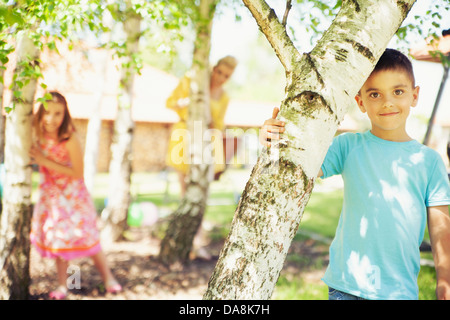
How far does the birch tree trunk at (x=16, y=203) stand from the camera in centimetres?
288

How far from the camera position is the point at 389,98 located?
1846mm

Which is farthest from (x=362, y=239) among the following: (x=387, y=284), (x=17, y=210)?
(x=17, y=210)

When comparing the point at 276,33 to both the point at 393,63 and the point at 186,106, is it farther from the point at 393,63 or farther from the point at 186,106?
the point at 186,106

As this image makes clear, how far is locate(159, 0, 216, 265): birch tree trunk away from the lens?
4.63 m

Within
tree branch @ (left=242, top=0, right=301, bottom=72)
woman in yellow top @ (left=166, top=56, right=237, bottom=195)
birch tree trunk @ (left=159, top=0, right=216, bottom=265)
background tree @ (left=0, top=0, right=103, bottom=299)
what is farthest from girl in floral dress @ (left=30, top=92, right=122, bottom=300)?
tree branch @ (left=242, top=0, right=301, bottom=72)

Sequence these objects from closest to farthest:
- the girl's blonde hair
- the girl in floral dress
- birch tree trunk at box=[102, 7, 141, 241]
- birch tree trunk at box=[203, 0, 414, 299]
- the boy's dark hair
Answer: birch tree trunk at box=[203, 0, 414, 299], the boy's dark hair, the girl's blonde hair, the girl in floral dress, birch tree trunk at box=[102, 7, 141, 241]

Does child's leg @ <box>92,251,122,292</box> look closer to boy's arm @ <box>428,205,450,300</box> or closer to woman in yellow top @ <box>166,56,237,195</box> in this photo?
woman in yellow top @ <box>166,56,237,195</box>

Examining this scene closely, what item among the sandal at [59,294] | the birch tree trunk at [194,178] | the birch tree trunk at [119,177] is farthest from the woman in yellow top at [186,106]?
the sandal at [59,294]

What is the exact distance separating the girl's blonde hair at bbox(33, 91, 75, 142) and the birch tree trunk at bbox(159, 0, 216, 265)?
5.21 feet

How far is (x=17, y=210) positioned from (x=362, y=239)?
250 cm

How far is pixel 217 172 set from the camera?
18.3 ft

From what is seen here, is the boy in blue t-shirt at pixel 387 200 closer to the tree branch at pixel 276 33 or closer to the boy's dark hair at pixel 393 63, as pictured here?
the boy's dark hair at pixel 393 63

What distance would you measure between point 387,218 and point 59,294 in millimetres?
2964

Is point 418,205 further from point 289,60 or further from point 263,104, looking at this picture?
point 263,104
